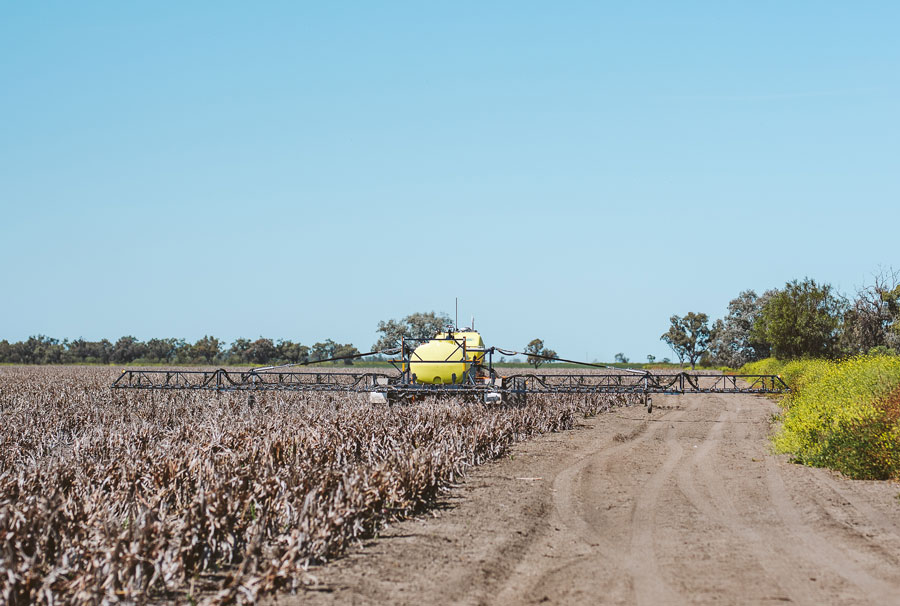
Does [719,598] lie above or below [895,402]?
below

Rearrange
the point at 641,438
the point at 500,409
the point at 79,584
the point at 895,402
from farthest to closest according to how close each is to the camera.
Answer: the point at 500,409, the point at 641,438, the point at 895,402, the point at 79,584

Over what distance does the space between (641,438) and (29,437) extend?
1121 cm

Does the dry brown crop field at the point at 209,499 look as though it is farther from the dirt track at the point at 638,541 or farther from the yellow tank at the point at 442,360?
the yellow tank at the point at 442,360

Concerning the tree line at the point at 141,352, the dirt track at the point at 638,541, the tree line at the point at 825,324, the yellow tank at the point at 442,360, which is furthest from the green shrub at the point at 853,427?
the tree line at the point at 141,352

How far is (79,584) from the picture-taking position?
5.51m

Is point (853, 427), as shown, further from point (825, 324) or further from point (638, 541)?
point (825, 324)

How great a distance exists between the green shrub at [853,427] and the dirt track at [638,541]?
1.28ft

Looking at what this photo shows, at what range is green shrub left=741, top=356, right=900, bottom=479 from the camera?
11.3 meters

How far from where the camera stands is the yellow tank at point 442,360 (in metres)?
20.8

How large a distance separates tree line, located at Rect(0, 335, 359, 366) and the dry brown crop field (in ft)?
285

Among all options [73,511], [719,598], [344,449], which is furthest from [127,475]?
[719,598]

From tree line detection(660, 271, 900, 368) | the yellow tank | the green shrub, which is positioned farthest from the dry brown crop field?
tree line detection(660, 271, 900, 368)

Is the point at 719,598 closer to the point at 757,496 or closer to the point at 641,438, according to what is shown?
the point at 757,496

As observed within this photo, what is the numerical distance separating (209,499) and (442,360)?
13.9 metres
